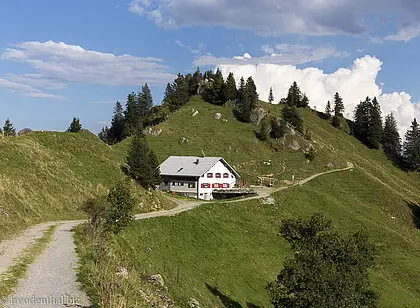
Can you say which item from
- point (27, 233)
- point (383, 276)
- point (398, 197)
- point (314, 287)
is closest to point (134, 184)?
point (27, 233)

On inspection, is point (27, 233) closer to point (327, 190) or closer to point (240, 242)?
point (240, 242)

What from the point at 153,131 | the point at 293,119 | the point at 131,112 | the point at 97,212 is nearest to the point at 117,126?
the point at 131,112

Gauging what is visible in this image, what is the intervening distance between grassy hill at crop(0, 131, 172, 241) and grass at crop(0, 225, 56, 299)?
3854 mm

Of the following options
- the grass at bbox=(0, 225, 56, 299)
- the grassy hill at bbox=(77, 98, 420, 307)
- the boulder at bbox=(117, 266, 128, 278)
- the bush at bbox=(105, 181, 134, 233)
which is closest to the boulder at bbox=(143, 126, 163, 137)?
the grassy hill at bbox=(77, 98, 420, 307)

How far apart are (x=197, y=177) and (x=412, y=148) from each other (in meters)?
94.8

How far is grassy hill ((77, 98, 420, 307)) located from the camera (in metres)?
38.8

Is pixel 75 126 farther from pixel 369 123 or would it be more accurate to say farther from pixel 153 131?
pixel 369 123

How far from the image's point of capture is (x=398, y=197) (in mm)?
97375

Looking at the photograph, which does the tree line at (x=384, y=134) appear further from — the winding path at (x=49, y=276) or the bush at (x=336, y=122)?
the winding path at (x=49, y=276)

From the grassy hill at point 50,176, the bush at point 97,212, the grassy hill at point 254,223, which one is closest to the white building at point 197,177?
the grassy hill at point 254,223

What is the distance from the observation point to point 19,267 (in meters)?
21.6

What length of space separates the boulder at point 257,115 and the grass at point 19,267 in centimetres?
10943

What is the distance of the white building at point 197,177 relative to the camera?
8925 cm

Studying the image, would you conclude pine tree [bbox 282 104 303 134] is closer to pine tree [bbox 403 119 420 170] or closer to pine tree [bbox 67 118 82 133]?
pine tree [bbox 403 119 420 170]
